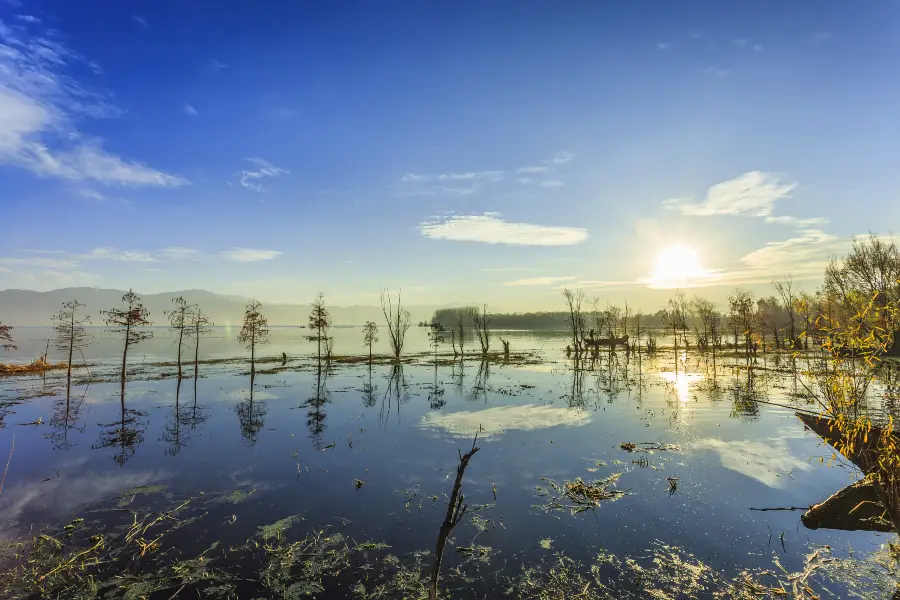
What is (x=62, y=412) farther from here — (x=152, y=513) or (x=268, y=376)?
(x=152, y=513)

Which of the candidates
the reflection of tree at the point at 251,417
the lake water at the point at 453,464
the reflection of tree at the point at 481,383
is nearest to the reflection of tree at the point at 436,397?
the lake water at the point at 453,464

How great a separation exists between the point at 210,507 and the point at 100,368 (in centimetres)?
5788

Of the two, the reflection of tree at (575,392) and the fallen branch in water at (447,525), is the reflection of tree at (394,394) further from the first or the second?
the fallen branch in water at (447,525)

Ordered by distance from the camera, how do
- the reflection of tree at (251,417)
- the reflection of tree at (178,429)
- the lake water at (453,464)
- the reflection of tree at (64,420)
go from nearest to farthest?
1. the lake water at (453,464)
2. the reflection of tree at (178,429)
3. the reflection of tree at (64,420)
4. the reflection of tree at (251,417)

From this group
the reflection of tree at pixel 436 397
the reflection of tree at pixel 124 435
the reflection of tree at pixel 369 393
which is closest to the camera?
the reflection of tree at pixel 124 435

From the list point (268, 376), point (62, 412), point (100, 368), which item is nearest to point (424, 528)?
point (62, 412)

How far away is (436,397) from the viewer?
3491cm

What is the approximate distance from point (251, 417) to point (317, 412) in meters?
4.42

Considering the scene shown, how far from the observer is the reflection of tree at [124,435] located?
20.2 metres

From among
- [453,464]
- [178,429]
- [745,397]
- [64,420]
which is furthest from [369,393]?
[745,397]

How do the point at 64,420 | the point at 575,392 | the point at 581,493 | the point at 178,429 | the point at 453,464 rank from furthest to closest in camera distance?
the point at 575,392, the point at 64,420, the point at 178,429, the point at 453,464, the point at 581,493

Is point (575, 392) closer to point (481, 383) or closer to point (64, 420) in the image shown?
point (481, 383)

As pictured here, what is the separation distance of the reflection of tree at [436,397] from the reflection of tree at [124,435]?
18.5 metres

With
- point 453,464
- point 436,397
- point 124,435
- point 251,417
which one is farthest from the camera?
point 436,397
